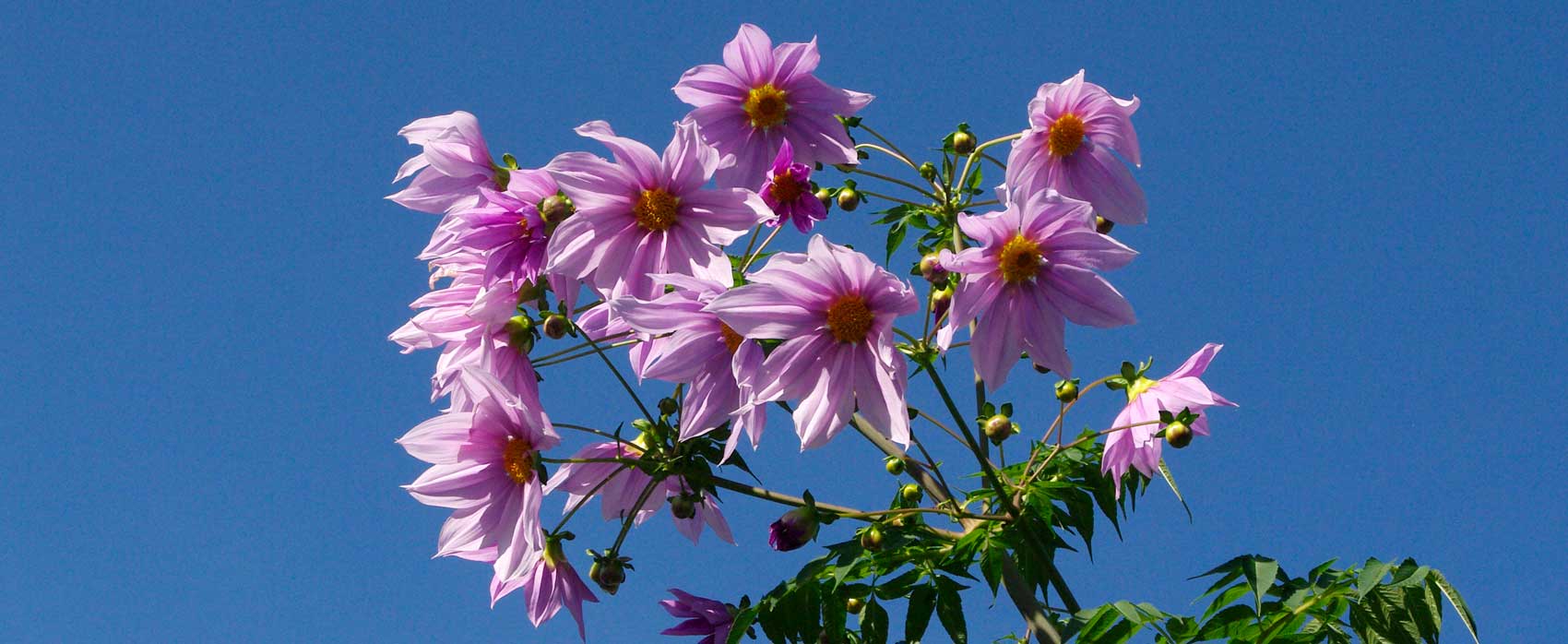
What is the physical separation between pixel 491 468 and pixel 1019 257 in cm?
121

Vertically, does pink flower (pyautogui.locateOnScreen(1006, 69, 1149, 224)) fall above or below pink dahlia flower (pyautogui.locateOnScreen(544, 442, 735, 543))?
above

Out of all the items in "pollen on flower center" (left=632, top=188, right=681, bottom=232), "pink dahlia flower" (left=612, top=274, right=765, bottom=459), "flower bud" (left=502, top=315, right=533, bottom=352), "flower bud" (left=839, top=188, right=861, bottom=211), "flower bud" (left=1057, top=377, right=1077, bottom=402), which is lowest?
"pink dahlia flower" (left=612, top=274, right=765, bottom=459)

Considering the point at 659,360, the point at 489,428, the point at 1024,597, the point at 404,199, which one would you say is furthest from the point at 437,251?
the point at 1024,597

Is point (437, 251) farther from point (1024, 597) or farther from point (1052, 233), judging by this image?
point (1024, 597)

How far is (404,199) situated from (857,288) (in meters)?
1.22

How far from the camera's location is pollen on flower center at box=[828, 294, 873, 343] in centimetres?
252

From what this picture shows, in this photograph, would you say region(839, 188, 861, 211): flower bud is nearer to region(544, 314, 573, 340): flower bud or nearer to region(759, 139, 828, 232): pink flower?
region(759, 139, 828, 232): pink flower

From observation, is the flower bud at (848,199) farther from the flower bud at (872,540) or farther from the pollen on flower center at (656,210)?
the flower bud at (872,540)

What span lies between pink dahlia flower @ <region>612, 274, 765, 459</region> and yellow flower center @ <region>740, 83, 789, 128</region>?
0.69 meters

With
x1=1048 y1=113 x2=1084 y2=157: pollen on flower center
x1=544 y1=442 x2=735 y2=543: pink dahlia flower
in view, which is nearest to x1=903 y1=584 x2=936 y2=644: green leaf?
x1=544 y1=442 x2=735 y2=543: pink dahlia flower

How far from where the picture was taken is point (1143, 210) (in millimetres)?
3193

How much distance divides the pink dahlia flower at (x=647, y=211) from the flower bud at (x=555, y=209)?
1.1 inches

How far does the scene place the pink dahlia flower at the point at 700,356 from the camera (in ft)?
8.30

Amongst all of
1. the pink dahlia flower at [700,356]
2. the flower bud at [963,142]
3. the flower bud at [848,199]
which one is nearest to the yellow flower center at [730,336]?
the pink dahlia flower at [700,356]
